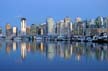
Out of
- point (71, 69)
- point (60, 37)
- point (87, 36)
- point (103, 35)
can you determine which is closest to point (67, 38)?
point (60, 37)

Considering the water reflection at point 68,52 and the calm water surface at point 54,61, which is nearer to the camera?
the calm water surface at point 54,61

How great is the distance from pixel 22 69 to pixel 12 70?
575 mm

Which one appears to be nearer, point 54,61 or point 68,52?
point 54,61

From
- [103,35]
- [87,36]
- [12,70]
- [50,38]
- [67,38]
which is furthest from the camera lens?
[50,38]

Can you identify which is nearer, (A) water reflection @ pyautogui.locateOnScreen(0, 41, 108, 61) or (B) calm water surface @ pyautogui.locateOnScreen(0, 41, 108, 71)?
(B) calm water surface @ pyautogui.locateOnScreen(0, 41, 108, 71)

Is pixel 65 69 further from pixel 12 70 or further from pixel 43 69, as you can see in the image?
pixel 12 70

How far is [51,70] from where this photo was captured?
1450cm

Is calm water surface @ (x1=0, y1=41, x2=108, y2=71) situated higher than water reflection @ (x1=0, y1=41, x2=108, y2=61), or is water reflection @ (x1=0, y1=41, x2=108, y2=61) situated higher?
water reflection @ (x1=0, y1=41, x2=108, y2=61)

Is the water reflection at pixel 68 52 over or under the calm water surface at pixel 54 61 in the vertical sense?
over

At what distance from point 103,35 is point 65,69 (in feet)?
249

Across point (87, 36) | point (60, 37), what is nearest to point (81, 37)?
point (87, 36)

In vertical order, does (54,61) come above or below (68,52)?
below

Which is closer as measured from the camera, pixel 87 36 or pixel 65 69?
pixel 65 69

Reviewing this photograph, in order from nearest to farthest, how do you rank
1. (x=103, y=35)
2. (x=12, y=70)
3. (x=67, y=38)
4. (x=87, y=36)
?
(x=12, y=70) → (x=103, y=35) → (x=87, y=36) → (x=67, y=38)
